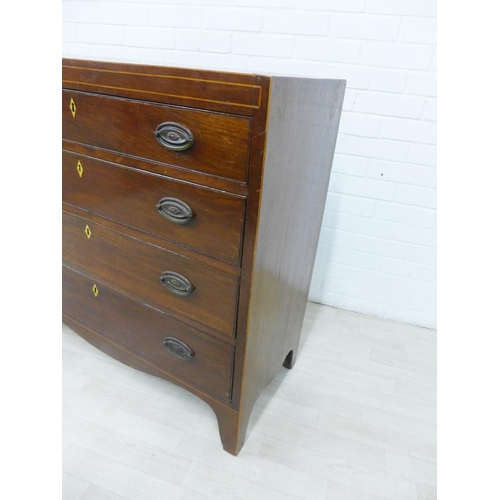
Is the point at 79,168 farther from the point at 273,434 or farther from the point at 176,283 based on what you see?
the point at 273,434

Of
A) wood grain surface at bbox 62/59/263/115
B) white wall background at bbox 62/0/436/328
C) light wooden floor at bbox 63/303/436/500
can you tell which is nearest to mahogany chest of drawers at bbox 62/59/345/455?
wood grain surface at bbox 62/59/263/115

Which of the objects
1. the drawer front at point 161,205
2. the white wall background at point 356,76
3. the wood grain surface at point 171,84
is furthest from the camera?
the white wall background at point 356,76

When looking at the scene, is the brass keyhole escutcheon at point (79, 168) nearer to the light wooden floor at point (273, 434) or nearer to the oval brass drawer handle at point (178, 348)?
the oval brass drawer handle at point (178, 348)

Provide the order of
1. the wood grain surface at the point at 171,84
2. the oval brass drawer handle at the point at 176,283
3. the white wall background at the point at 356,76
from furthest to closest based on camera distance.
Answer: the white wall background at the point at 356,76, the oval brass drawer handle at the point at 176,283, the wood grain surface at the point at 171,84

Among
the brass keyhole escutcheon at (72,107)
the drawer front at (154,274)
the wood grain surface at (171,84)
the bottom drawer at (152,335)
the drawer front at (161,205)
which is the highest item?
the wood grain surface at (171,84)

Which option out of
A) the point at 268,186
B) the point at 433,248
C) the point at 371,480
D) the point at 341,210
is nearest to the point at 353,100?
the point at 341,210

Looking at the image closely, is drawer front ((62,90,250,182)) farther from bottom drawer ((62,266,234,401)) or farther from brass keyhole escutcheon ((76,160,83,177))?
bottom drawer ((62,266,234,401))

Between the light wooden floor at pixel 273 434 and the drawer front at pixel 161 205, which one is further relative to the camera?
the light wooden floor at pixel 273 434

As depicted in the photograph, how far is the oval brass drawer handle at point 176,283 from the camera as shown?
0.96 metres

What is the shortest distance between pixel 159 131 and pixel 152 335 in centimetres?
59

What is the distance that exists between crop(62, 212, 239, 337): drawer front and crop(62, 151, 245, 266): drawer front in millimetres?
54

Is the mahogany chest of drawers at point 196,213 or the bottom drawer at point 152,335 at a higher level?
the mahogany chest of drawers at point 196,213

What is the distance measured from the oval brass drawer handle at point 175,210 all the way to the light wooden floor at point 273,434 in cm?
68

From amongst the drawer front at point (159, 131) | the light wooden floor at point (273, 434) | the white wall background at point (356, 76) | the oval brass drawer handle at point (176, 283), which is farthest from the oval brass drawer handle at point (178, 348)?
the white wall background at point (356, 76)
